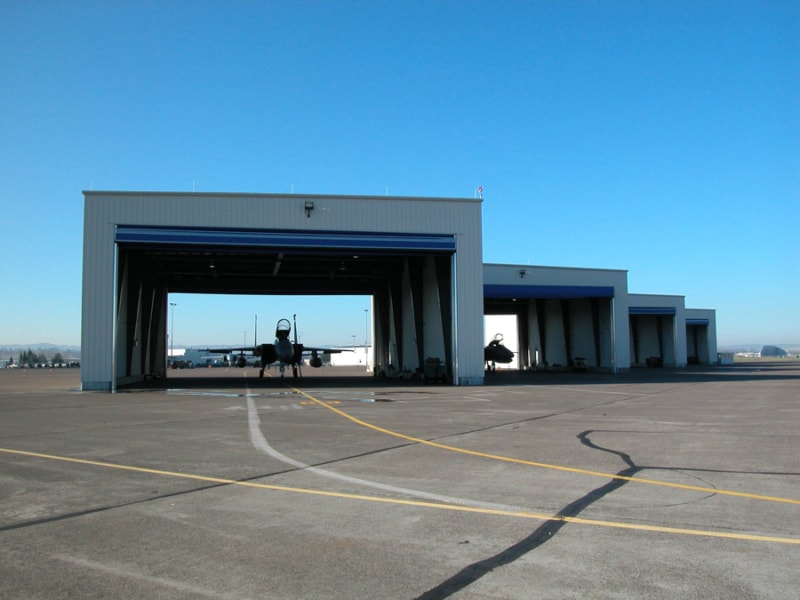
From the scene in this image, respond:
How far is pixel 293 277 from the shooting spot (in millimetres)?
47062

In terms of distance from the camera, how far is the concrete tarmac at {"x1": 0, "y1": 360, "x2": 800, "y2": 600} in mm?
4812

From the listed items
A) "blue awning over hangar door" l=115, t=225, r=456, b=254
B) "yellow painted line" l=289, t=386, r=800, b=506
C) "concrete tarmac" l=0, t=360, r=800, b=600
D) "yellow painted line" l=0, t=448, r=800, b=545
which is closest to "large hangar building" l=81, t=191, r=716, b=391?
"blue awning over hangar door" l=115, t=225, r=456, b=254

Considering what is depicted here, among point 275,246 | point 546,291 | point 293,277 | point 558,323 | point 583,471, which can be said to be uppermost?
point 293,277

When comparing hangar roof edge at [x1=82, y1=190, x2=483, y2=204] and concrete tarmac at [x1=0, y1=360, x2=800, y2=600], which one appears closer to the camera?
concrete tarmac at [x1=0, y1=360, x2=800, y2=600]

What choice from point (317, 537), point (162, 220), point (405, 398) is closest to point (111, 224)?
point (162, 220)

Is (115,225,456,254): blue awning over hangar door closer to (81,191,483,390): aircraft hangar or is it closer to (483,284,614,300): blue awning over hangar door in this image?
(81,191,483,390): aircraft hangar

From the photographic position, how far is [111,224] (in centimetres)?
3012

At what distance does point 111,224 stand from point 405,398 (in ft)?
55.2

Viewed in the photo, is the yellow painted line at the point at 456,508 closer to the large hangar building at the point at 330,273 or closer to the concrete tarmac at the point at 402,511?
the concrete tarmac at the point at 402,511

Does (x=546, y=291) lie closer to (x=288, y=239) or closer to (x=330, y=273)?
(x=330, y=273)

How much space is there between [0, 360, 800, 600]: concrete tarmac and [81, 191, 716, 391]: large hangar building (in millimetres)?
17124

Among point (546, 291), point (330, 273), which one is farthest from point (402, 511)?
point (546, 291)

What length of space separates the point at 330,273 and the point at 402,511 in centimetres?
3942

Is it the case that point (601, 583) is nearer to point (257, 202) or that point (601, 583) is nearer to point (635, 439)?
point (635, 439)
